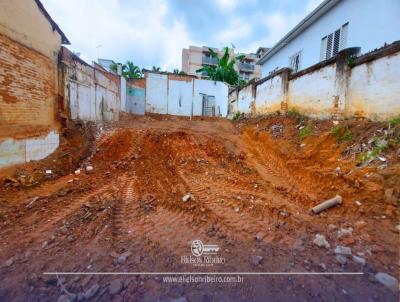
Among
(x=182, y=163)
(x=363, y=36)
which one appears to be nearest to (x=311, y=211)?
(x=182, y=163)

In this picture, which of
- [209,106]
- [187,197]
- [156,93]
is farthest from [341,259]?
[209,106]

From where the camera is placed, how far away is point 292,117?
7211mm

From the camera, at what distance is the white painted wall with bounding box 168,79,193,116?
17109 millimetres

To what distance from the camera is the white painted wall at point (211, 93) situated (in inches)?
693

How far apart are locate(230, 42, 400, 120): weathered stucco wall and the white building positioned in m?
2.29

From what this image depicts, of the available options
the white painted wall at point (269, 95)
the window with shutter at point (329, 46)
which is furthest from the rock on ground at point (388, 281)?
the window with shutter at point (329, 46)

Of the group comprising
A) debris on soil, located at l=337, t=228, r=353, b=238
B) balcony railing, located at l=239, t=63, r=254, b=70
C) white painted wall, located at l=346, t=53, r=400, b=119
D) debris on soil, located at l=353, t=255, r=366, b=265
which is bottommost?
debris on soil, located at l=353, t=255, r=366, b=265

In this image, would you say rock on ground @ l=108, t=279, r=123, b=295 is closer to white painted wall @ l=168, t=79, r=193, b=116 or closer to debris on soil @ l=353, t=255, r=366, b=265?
debris on soil @ l=353, t=255, r=366, b=265

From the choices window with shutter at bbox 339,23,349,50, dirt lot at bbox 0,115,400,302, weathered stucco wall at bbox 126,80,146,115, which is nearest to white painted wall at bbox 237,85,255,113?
window with shutter at bbox 339,23,349,50

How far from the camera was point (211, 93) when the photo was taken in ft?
59.1

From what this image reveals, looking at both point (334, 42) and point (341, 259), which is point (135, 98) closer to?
point (334, 42)

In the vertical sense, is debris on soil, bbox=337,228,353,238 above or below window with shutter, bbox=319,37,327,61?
below

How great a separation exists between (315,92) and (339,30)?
404cm
